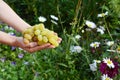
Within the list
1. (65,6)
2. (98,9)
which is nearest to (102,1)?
(98,9)

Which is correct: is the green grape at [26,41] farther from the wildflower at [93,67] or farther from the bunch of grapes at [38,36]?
the wildflower at [93,67]

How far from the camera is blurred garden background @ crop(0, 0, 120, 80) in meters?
3.08

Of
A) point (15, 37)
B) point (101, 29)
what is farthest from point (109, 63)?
point (15, 37)

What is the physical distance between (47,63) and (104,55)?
472mm

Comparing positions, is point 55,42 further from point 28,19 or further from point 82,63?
point 28,19

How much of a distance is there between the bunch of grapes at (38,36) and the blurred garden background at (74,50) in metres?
1.07

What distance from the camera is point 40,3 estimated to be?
154 inches

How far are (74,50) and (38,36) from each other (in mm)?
1445

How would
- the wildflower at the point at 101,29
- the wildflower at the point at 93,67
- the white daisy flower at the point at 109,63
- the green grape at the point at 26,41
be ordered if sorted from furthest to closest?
1. the wildflower at the point at 101,29
2. the wildflower at the point at 93,67
3. the white daisy flower at the point at 109,63
4. the green grape at the point at 26,41

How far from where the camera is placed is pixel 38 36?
1.85 metres

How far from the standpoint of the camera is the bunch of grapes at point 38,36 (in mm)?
1846

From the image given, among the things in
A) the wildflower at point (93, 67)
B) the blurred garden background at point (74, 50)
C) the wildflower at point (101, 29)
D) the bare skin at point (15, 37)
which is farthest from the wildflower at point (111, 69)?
the bare skin at point (15, 37)

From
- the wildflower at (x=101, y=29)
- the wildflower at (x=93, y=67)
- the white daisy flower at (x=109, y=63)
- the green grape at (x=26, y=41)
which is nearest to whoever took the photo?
the green grape at (x=26, y=41)

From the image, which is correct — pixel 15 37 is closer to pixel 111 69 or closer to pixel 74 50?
pixel 111 69
